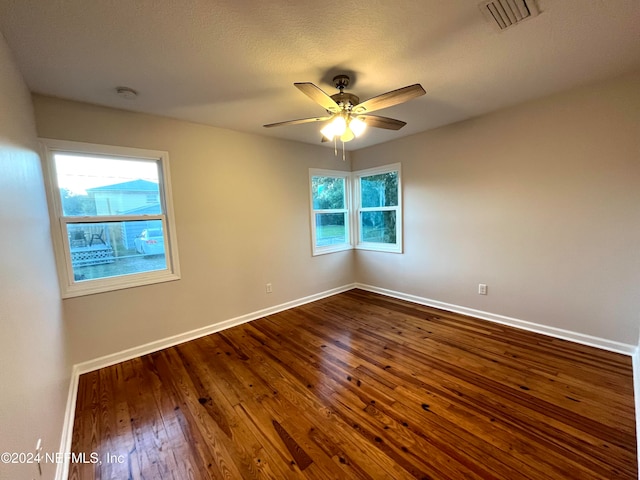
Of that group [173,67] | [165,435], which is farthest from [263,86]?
[165,435]

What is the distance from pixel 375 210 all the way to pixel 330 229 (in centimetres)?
81

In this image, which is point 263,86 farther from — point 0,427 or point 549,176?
point 549,176

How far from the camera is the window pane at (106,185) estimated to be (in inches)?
95.0

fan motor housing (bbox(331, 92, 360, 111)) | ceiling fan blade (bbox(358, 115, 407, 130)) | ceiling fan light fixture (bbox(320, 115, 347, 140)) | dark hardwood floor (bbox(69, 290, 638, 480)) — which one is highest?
fan motor housing (bbox(331, 92, 360, 111))

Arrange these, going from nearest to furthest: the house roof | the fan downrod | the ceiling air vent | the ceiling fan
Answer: the ceiling air vent → the ceiling fan → the fan downrod → the house roof

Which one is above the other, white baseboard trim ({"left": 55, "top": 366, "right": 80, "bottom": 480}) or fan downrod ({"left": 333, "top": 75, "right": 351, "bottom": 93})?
fan downrod ({"left": 333, "top": 75, "right": 351, "bottom": 93})

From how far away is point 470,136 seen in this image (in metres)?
3.23

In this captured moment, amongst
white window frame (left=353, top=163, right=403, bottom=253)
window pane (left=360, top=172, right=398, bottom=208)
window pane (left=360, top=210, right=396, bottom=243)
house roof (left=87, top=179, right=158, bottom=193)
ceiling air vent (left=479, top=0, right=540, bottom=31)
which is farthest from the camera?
window pane (left=360, top=210, right=396, bottom=243)

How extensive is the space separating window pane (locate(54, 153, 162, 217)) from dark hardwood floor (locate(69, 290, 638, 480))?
152 centimetres

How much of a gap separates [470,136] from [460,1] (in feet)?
6.85

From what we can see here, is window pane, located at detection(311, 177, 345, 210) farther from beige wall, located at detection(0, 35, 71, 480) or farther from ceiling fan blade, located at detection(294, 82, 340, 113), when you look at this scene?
beige wall, located at detection(0, 35, 71, 480)

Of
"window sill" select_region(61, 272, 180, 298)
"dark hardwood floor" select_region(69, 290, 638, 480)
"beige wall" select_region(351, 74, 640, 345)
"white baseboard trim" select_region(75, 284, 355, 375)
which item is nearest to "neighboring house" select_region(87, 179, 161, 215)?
"window sill" select_region(61, 272, 180, 298)

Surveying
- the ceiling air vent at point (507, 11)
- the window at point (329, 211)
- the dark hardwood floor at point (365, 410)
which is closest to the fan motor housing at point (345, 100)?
the ceiling air vent at point (507, 11)

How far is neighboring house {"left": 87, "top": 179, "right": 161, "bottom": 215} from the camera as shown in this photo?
2.56 meters
